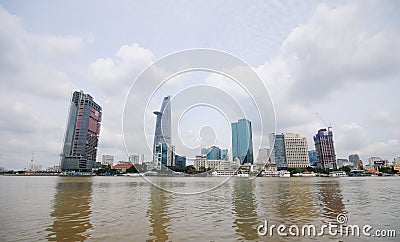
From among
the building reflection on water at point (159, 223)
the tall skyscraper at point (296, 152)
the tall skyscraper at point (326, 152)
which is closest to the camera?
the building reflection on water at point (159, 223)

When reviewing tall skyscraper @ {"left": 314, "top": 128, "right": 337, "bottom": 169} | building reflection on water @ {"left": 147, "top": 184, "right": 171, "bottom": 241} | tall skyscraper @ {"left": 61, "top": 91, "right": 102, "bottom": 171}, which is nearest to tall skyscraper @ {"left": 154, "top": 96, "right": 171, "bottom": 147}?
building reflection on water @ {"left": 147, "top": 184, "right": 171, "bottom": 241}

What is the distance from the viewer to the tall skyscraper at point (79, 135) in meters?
167

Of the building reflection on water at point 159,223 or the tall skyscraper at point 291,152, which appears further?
the tall skyscraper at point 291,152

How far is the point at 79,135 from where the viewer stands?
168 m

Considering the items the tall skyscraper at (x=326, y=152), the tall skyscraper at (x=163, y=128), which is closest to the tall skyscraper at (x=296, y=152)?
the tall skyscraper at (x=326, y=152)

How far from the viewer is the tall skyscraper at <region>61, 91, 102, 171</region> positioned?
549ft

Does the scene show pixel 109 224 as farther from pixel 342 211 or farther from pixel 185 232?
pixel 342 211

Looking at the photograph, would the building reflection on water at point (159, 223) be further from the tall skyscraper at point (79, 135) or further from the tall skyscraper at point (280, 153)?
the tall skyscraper at point (280, 153)

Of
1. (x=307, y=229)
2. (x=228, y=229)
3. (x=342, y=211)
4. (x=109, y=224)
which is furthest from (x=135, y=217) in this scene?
(x=342, y=211)

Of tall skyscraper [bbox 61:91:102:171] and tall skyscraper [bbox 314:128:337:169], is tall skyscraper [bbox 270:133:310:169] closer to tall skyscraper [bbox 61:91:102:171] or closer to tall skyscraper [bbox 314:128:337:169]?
tall skyscraper [bbox 314:128:337:169]

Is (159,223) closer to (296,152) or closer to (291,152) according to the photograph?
(291,152)

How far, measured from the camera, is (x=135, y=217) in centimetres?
1355

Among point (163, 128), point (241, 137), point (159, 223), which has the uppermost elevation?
point (163, 128)

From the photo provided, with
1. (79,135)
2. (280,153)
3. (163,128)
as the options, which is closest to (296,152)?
(280,153)
